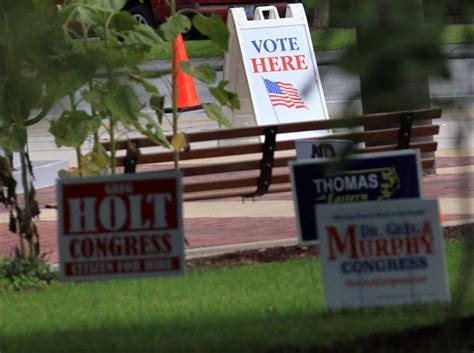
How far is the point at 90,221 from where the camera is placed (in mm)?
5664

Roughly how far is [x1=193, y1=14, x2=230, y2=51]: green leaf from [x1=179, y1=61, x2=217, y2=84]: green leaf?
1.34ft

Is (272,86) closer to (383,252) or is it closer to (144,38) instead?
(144,38)

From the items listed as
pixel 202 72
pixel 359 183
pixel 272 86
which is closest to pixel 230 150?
pixel 202 72

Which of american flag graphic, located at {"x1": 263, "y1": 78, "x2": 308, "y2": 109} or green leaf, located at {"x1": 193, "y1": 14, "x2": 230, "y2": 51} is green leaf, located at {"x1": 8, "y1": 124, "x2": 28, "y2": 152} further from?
american flag graphic, located at {"x1": 263, "y1": 78, "x2": 308, "y2": 109}

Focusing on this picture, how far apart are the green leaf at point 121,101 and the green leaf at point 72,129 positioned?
247 millimetres

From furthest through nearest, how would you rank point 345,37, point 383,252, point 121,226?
point 121,226, point 383,252, point 345,37

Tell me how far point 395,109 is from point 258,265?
15.9 feet

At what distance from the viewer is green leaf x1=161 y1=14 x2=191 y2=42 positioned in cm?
809

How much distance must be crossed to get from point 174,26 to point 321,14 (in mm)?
4072

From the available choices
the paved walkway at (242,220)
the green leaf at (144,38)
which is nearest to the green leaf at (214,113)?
the green leaf at (144,38)

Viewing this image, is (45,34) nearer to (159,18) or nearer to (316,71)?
(316,71)

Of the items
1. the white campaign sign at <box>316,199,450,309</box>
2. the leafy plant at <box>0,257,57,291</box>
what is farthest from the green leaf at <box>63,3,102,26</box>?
the white campaign sign at <box>316,199,450,309</box>

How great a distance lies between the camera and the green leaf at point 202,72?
831 centimetres

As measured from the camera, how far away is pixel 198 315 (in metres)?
6.70
